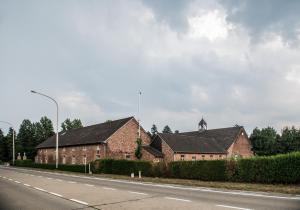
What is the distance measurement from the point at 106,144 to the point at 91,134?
8722mm

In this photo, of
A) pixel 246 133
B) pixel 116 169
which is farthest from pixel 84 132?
pixel 246 133

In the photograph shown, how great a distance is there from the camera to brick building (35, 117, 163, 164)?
2106 inches

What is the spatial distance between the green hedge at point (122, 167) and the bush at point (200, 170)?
4081 millimetres

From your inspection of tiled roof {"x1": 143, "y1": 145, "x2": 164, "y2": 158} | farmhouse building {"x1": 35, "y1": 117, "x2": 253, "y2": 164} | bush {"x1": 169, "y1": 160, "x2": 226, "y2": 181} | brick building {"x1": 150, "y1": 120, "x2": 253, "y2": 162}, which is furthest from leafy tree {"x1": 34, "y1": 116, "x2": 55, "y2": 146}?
bush {"x1": 169, "y1": 160, "x2": 226, "y2": 181}

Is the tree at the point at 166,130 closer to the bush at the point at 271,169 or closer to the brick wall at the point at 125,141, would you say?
the brick wall at the point at 125,141

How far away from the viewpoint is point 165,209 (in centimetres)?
1109

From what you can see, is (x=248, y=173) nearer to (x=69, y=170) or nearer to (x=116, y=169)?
(x=116, y=169)

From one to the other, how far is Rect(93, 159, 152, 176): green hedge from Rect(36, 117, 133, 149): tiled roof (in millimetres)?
10482

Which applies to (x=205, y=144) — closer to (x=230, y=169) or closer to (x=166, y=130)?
(x=230, y=169)

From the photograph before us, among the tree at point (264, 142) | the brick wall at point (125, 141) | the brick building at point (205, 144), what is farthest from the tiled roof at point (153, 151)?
the tree at point (264, 142)

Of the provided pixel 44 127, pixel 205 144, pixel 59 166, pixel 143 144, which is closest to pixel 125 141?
pixel 143 144

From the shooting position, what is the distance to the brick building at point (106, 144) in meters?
53.5

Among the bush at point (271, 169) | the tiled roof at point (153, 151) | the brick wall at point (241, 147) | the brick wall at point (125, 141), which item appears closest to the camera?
the bush at point (271, 169)

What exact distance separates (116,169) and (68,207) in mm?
28632
